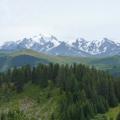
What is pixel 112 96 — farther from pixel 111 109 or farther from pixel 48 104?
pixel 48 104

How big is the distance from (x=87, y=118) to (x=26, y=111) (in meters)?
36.6

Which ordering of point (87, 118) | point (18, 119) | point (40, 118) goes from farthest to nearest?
point (40, 118), point (87, 118), point (18, 119)

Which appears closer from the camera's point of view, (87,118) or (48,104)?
(87,118)

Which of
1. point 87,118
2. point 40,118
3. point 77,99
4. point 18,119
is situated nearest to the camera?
point 18,119

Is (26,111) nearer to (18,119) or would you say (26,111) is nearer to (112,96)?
(112,96)

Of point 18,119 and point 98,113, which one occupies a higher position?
point 18,119

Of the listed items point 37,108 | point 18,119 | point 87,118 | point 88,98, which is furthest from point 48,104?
point 18,119

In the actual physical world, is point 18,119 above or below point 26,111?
above

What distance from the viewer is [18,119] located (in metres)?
105

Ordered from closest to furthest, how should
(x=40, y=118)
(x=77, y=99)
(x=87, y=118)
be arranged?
(x=87, y=118)
(x=40, y=118)
(x=77, y=99)

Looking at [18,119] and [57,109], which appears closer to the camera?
[18,119]

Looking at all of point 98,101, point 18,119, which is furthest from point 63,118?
point 18,119

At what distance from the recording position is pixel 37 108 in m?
197

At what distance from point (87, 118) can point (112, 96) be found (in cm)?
3174
